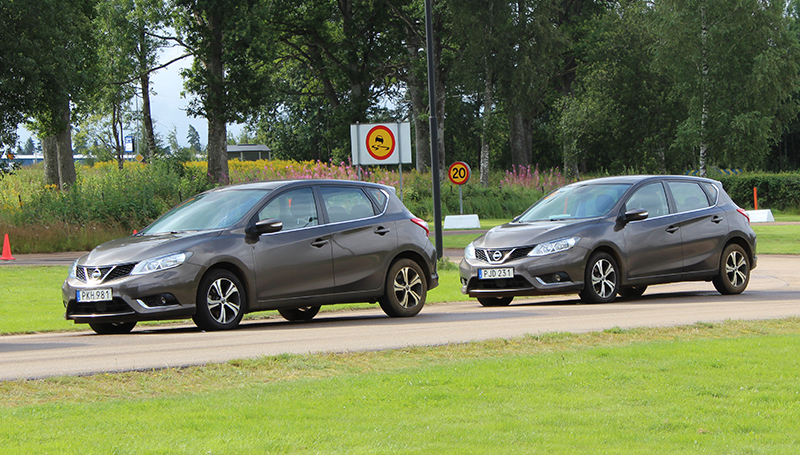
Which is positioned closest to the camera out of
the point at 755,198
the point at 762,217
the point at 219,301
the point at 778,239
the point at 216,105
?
the point at 219,301

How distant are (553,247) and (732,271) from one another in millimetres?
3733

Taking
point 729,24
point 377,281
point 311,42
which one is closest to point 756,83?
point 729,24

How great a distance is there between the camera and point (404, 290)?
1198 centimetres

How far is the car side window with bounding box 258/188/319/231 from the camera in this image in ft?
35.7

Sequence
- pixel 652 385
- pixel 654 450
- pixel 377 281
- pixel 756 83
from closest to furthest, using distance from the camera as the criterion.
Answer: pixel 654 450, pixel 652 385, pixel 377 281, pixel 756 83

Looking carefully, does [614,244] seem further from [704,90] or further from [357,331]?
[704,90]

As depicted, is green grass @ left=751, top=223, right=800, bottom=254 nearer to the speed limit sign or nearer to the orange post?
the speed limit sign

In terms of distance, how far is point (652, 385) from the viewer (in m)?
6.66

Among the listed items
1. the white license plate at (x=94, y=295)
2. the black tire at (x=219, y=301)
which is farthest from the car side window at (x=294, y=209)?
the white license plate at (x=94, y=295)

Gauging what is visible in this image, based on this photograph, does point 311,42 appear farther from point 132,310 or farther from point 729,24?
point 132,310

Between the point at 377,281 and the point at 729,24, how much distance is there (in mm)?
39552

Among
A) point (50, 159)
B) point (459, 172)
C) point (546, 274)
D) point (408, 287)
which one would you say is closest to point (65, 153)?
point (50, 159)

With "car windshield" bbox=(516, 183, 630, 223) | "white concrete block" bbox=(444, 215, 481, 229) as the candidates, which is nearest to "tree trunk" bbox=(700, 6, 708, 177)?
"white concrete block" bbox=(444, 215, 481, 229)

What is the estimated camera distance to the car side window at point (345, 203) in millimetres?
11375
